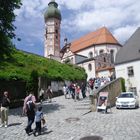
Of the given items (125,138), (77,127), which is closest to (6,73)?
(77,127)

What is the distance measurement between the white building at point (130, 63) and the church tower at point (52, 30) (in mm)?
45529

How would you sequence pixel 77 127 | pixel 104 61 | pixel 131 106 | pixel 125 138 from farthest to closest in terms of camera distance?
pixel 104 61
pixel 131 106
pixel 77 127
pixel 125 138

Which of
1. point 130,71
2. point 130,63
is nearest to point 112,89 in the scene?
point 130,71

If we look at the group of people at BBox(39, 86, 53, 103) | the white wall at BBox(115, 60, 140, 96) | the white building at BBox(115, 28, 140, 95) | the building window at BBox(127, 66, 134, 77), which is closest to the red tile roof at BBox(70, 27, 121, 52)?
the white building at BBox(115, 28, 140, 95)

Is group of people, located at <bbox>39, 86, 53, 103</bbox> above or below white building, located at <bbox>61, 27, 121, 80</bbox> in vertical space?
below

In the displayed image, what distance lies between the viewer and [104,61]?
6575 centimetres

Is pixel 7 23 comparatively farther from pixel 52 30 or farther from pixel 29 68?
pixel 52 30

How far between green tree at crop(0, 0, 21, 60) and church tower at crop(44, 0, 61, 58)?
212ft

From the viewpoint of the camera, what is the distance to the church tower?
85.0m

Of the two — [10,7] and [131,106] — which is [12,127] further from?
[131,106]

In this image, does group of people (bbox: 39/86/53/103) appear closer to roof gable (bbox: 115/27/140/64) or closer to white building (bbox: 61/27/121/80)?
roof gable (bbox: 115/27/140/64)

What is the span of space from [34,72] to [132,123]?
1457cm

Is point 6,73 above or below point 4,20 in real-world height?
below

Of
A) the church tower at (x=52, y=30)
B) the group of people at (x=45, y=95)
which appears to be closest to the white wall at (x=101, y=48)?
the church tower at (x=52, y=30)
